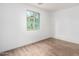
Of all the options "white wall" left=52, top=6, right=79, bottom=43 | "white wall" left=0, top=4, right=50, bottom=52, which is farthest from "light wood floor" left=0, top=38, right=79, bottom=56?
"white wall" left=52, top=6, right=79, bottom=43

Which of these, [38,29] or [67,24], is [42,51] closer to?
[38,29]

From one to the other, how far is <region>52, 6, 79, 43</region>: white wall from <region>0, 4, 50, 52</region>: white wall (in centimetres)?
155

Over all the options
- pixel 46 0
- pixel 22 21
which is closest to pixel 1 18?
pixel 22 21

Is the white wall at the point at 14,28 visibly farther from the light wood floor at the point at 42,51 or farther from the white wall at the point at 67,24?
the white wall at the point at 67,24

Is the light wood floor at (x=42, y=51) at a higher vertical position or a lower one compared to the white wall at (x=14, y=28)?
lower

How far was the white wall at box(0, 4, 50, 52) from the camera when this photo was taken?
2.85 metres

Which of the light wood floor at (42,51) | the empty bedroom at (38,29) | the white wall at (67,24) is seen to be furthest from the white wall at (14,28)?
the white wall at (67,24)

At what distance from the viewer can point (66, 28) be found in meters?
4.95

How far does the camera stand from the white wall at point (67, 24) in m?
4.49

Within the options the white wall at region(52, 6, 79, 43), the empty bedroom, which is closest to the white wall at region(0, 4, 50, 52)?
the empty bedroom

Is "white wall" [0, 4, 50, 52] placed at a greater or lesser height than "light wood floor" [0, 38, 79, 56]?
greater

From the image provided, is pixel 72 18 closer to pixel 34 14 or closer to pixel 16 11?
pixel 34 14

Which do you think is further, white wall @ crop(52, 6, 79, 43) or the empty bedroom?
white wall @ crop(52, 6, 79, 43)

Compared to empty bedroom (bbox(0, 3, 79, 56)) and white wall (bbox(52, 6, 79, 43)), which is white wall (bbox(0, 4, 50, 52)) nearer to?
empty bedroom (bbox(0, 3, 79, 56))
